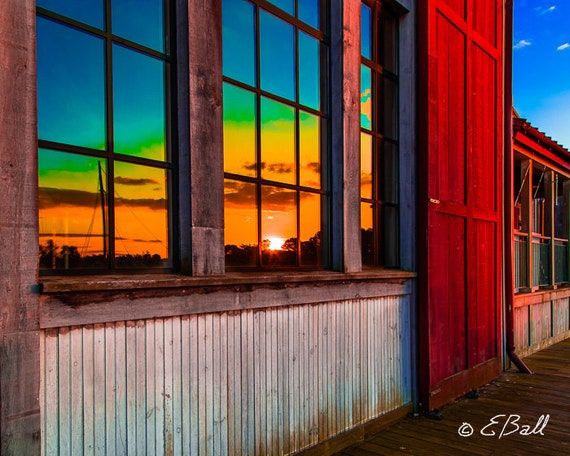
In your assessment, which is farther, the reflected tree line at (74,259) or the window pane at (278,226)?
the window pane at (278,226)

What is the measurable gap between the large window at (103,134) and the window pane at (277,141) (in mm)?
935

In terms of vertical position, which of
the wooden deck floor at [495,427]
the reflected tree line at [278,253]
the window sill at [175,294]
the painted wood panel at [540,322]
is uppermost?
the reflected tree line at [278,253]

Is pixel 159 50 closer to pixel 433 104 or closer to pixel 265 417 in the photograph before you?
pixel 265 417

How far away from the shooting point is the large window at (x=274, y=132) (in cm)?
357

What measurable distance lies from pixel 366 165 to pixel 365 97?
71cm

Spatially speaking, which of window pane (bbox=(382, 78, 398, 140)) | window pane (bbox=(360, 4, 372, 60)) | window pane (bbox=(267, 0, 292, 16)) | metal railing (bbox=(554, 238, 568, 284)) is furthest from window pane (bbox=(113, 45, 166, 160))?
metal railing (bbox=(554, 238, 568, 284))

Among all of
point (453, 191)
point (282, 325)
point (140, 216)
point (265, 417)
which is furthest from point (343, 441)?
point (453, 191)

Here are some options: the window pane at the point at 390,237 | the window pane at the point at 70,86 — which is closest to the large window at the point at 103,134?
the window pane at the point at 70,86

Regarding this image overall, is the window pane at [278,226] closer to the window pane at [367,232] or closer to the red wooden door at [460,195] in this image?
the window pane at [367,232]

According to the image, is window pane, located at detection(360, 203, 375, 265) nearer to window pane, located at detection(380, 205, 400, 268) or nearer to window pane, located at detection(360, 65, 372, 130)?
window pane, located at detection(380, 205, 400, 268)

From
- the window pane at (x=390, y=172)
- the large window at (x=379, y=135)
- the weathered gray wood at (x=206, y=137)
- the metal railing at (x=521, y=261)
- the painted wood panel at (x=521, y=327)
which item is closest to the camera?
the weathered gray wood at (x=206, y=137)

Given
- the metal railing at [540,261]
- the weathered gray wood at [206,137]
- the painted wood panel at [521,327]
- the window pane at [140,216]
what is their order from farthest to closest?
the metal railing at [540,261], the painted wood panel at [521,327], the weathered gray wood at [206,137], the window pane at [140,216]

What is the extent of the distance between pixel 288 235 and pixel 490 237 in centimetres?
385

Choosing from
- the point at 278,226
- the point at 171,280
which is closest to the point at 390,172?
the point at 278,226
